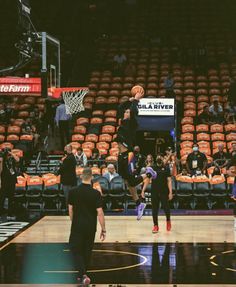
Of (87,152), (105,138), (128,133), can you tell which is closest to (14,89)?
(87,152)

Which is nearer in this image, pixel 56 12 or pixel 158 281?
pixel 158 281

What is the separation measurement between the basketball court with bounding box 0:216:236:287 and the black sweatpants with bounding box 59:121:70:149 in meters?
6.66

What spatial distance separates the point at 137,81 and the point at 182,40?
5.74 meters

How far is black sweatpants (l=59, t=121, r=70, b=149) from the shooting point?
2172 cm

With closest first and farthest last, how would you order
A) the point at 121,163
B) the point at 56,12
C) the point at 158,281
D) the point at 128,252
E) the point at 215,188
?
the point at 158,281
the point at 121,163
the point at 128,252
the point at 215,188
the point at 56,12

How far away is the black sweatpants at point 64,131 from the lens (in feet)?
71.3

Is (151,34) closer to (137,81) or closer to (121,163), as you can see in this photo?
(137,81)

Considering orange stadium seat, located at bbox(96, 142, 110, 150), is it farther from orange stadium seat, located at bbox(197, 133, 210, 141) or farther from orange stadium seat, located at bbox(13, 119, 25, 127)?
orange stadium seat, located at bbox(13, 119, 25, 127)

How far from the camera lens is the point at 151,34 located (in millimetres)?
32156

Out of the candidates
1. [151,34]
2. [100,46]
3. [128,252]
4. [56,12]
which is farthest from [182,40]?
[128,252]

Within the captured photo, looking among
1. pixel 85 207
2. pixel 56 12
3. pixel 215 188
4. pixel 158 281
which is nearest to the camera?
pixel 85 207

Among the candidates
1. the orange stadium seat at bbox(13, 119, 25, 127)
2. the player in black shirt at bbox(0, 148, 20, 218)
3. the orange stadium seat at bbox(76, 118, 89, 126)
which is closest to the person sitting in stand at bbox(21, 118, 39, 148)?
the orange stadium seat at bbox(13, 119, 25, 127)

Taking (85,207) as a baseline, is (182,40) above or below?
above

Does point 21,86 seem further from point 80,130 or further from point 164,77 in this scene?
point 164,77
